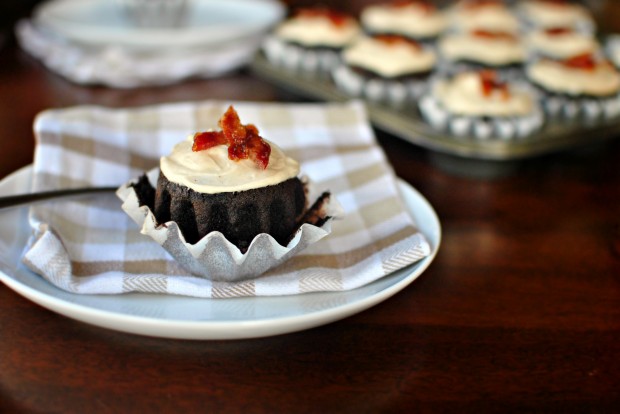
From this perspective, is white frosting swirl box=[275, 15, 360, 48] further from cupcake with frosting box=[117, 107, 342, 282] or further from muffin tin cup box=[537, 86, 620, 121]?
cupcake with frosting box=[117, 107, 342, 282]

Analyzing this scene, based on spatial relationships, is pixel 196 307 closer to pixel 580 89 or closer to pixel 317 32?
pixel 580 89

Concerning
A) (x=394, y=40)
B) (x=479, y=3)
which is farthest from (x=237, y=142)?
(x=479, y=3)

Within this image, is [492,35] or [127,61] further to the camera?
[492,35]

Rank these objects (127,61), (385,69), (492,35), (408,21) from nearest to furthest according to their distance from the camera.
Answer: (385,69) → (127,61) → (492,35) → (408,21)

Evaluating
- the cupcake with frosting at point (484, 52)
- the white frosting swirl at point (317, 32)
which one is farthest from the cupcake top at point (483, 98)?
the white frosting swirl at point (317, 32)

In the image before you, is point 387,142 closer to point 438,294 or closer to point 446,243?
point 446,243

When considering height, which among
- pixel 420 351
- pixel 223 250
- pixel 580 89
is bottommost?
pixel 420 351

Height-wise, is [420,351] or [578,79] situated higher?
[578,79]
